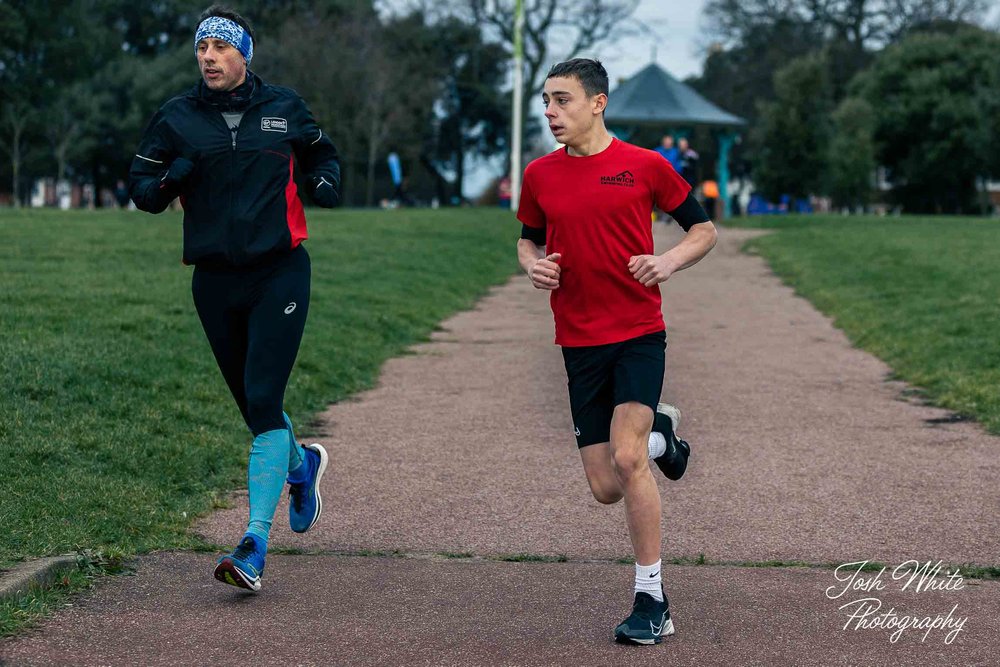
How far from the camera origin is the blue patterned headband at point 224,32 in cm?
521

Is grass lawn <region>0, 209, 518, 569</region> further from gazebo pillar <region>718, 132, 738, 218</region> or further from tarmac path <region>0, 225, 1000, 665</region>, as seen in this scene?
gazebo pillar <region>718, 132, 738, 218</region>

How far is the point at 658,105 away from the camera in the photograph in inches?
1703

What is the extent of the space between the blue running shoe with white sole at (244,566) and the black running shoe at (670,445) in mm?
1399

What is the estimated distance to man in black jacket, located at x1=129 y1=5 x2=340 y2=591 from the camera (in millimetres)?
5188

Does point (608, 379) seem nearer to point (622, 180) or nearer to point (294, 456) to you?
point (622, 180)

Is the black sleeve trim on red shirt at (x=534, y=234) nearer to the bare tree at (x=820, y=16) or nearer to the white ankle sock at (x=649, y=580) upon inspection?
the white ankle sock at (x=649, y=580)

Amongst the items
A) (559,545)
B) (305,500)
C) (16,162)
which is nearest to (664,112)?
(16,162)

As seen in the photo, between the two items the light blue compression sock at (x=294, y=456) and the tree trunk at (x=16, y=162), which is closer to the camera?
the light blue compression sock at (x=294, y=456)

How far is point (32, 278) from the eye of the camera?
44.2ft

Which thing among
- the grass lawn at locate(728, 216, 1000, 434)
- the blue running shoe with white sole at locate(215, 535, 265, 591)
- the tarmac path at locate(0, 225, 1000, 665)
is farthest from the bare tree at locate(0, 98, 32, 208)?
the blue running shoe with white sole at locate(215, 535, 265, 591)

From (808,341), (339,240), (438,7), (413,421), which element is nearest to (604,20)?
(438,7)

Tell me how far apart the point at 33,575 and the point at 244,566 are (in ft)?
2.34

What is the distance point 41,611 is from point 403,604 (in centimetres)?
118

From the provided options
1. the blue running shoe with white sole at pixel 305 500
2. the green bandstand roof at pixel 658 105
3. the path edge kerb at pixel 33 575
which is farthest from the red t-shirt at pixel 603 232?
the green bandstand roof at pixel 658 105
